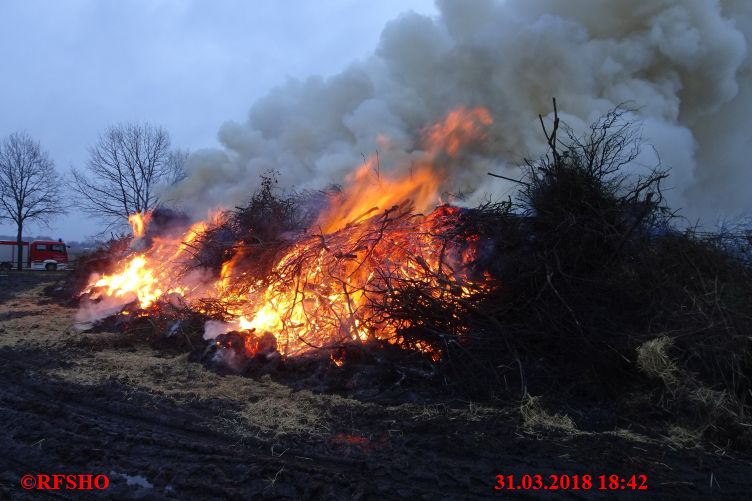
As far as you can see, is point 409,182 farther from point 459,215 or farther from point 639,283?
point 639,283

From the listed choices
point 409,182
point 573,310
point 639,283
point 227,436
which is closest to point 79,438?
point 227,436

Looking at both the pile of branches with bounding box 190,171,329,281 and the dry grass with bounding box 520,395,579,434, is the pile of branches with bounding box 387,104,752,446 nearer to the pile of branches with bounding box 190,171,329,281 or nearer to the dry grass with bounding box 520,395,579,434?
the dry grass with bounding box 520,395,579,434

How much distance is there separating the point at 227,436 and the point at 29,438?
1.60 meters

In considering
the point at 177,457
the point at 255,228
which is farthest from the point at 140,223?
the point at 177,457

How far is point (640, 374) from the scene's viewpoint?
456 centimetres

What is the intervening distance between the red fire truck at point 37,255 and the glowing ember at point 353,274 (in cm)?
2685

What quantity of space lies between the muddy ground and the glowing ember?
125 cm

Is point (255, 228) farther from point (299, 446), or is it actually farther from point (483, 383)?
point (299, 446)

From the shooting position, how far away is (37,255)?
99.5ft

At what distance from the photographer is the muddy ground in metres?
2.92

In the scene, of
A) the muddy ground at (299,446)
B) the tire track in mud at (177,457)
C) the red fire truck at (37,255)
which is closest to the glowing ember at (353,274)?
the muddy ground at (299,446)

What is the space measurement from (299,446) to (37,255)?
116 feet

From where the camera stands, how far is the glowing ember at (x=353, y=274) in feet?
19.3

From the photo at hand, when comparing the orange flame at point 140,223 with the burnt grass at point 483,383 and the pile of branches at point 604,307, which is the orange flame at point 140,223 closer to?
the burnt grass at point 483,383
